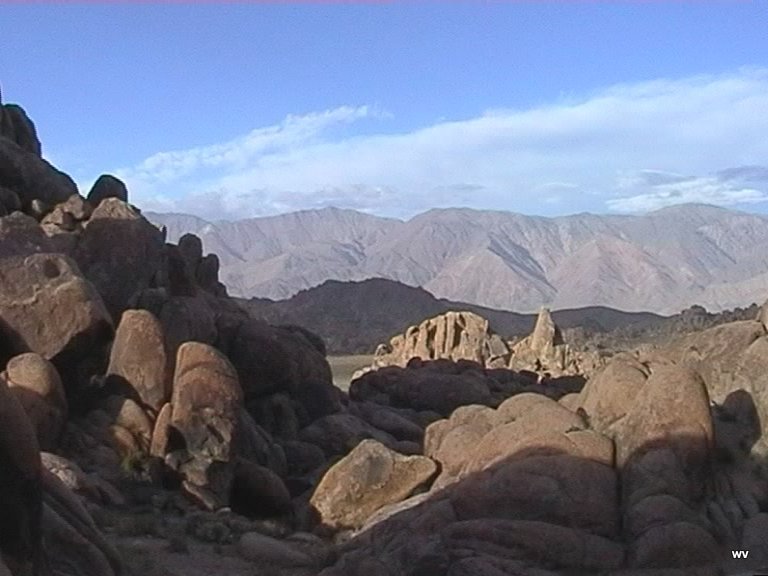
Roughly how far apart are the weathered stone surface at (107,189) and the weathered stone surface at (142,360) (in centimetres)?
1232

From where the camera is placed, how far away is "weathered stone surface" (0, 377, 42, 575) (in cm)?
1216

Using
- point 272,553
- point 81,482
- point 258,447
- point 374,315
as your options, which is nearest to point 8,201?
point 258,447

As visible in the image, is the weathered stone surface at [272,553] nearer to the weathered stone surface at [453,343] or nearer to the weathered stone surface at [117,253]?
the weathered stone surface at [117,253]

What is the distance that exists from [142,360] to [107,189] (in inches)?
566

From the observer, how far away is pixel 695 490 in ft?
63.9

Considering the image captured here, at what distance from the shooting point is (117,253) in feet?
110

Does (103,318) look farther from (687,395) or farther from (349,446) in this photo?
(687,395)

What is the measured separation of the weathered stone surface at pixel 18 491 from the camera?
479 inches

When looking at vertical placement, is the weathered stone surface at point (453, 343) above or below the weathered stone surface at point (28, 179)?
below

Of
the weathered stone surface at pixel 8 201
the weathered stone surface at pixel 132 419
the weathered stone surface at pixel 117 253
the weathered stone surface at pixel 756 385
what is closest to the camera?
the weathered stone surface at pixel 756 385

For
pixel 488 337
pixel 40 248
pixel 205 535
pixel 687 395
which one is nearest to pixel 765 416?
pixel 687 395

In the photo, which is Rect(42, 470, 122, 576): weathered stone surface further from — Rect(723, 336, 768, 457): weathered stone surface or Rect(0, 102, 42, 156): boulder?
Rect(0, 102, 42, 156): boulder

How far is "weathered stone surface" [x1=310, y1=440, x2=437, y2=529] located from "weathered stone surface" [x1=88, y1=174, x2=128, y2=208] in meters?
19.2

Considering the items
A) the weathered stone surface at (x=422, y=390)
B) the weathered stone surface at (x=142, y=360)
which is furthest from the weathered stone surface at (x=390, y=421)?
the weathered stone surface at (x=142, y=360)
